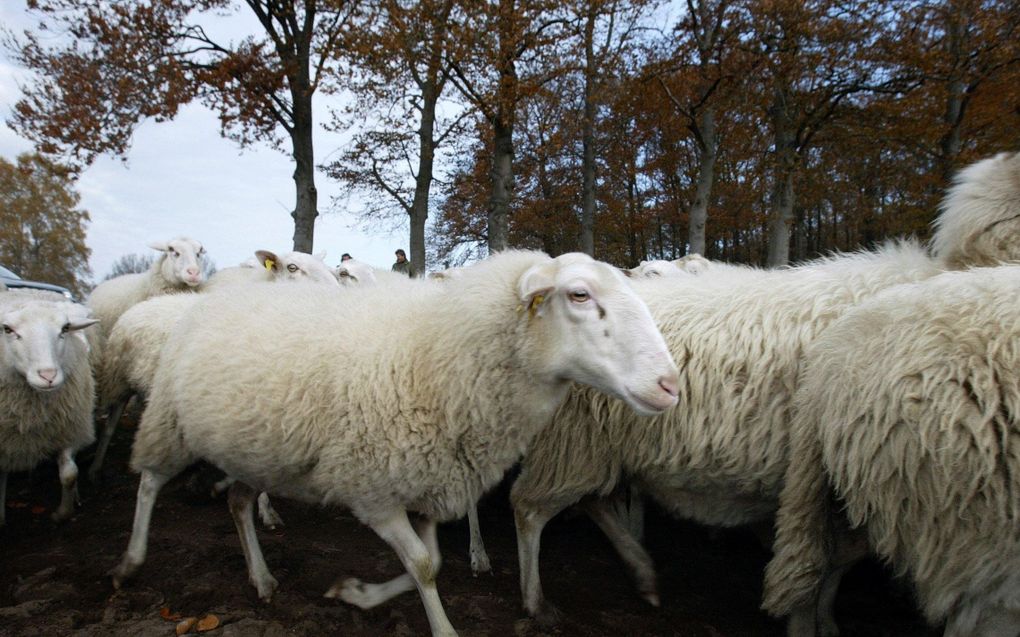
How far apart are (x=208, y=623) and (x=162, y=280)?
521cm

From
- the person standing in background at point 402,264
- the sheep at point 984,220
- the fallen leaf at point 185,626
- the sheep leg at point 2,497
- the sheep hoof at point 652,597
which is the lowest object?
the sheep hoof at point 652,597

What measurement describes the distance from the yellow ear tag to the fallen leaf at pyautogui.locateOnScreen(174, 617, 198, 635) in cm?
→ 219

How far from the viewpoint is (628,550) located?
336cm

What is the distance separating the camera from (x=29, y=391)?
3.89 m

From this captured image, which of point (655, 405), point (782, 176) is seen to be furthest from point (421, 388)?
point (782, 176)

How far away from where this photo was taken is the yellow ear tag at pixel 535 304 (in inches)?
96.7

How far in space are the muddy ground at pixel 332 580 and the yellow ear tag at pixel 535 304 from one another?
1.68m

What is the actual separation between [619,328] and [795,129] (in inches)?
546

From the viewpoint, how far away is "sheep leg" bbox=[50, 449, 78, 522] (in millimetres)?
4047

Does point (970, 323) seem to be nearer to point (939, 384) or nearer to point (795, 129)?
point (939, 384)

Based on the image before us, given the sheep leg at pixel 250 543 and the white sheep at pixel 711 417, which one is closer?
the white sheep at pixel 711 417

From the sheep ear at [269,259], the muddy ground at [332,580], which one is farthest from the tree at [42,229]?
the muddy ground at [332,580]

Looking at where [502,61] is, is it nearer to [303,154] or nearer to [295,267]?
[303,154]

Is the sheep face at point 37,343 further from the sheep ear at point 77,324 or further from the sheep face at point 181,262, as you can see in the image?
the sheep face at point 181,262
